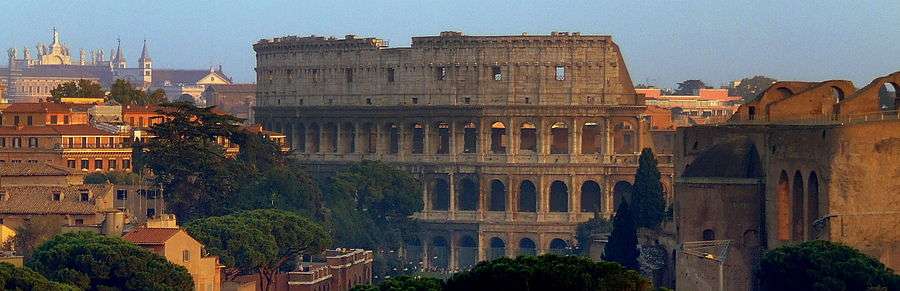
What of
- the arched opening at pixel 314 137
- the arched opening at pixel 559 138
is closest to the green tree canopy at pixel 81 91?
the arched opening at pixel 314 137

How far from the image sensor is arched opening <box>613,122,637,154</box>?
180000mm

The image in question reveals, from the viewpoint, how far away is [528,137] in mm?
181375

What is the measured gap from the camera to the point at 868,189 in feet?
324

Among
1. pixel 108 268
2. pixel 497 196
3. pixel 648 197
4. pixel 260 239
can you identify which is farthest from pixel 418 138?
pixel 108 268

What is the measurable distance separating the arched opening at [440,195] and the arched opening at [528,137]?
4521 mm

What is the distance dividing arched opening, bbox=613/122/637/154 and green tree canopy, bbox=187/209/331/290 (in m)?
56.8

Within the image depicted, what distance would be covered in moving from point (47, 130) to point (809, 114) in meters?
58.2

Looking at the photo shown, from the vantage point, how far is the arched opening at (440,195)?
178 metres

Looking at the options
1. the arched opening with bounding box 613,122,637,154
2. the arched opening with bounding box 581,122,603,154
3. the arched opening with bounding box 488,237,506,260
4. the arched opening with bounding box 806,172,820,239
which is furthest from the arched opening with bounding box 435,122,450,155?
the arched opening with bounding box 806,172,820,239

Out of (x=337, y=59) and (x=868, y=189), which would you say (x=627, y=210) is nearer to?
(x=868, y=189)

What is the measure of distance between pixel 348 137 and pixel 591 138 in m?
14.3

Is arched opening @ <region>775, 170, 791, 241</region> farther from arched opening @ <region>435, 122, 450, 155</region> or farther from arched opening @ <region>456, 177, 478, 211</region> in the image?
arched opening @ <region>435, 122, 450, 155</region>

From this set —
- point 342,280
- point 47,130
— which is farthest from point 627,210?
point 47,130

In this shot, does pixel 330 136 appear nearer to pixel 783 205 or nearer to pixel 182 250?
pixel 182 250
